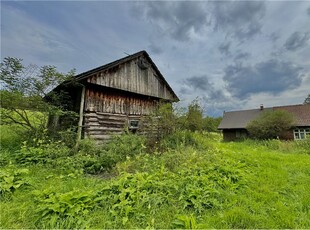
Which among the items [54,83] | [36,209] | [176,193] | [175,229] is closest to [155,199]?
[176,193]

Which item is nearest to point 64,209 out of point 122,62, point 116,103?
point 116,103

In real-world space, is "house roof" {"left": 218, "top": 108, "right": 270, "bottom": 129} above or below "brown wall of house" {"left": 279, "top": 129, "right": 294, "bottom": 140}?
above

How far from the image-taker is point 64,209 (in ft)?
10.2

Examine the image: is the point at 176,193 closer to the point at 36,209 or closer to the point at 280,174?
the point at 36,209

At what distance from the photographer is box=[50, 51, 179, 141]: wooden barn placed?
354 inches

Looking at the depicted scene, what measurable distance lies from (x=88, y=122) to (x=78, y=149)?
1512 millimetres

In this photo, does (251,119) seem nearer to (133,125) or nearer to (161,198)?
(133,125)

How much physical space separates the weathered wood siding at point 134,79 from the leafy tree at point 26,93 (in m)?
1.61

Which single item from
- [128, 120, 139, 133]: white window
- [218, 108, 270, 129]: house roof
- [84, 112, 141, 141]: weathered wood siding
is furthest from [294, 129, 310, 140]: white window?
[84, 112, 141, 141]: weathered wood siding

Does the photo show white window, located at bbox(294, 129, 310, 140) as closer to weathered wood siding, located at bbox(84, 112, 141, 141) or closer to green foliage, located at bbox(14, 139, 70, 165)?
weathered wood siding, located at bbox(84, 112, 141, 141)

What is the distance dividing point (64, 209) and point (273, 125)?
24.7m

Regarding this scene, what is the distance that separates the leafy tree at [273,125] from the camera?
21781 millimetres

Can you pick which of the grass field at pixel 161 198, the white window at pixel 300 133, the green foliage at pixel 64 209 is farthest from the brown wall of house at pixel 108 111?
the white window at pixel 300 133

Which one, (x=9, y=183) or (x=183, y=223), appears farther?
(x=9, y=183)
